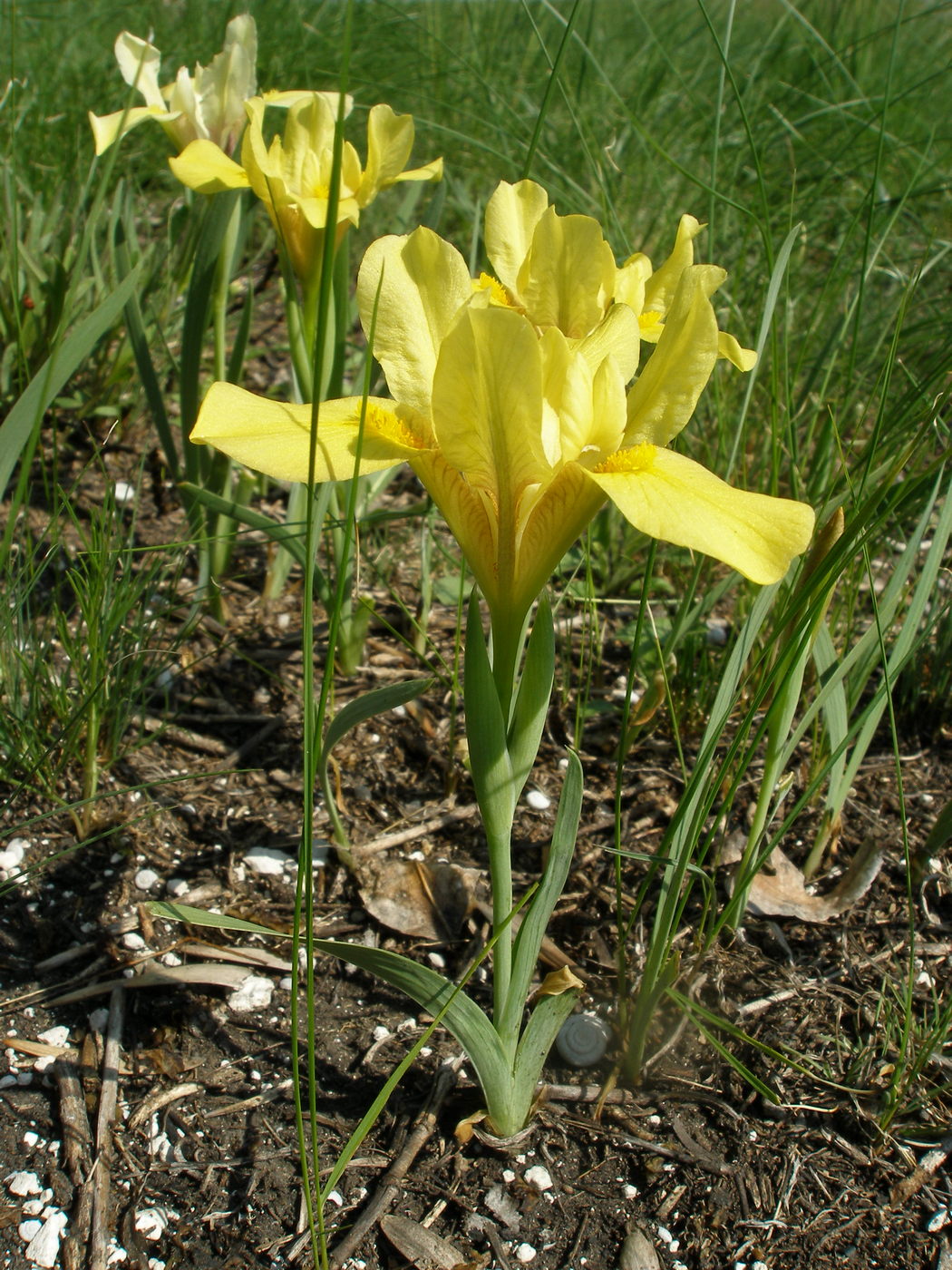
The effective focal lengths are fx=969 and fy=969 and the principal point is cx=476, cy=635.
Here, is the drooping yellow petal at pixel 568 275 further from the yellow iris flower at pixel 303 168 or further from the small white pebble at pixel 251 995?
the small white pebble at pixel 251 995

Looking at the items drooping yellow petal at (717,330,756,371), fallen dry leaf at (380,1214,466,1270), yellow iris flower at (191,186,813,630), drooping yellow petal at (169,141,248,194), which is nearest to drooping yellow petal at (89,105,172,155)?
drooping yellow petal at (169,141,248,194)

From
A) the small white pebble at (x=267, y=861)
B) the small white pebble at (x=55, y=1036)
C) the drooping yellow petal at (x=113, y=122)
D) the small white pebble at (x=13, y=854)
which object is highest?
the drooping yellow petal at (x=113, y=122)

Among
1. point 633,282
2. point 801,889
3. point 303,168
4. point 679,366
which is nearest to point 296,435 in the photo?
point 679,366

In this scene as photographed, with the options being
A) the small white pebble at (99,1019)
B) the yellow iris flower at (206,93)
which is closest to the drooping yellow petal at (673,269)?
the yellow iris flower at (206,93)

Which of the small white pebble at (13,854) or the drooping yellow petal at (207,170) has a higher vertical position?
the drooping yellow petal at (207,170)

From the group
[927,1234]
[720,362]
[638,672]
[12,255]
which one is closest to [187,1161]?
[927,1234]

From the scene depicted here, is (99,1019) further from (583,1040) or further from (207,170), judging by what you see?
(207,170)

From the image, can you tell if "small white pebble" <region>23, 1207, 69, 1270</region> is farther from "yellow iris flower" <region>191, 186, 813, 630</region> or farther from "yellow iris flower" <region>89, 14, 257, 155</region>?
"yellow iris flower" <region>89, 14, 257, 155</region>
